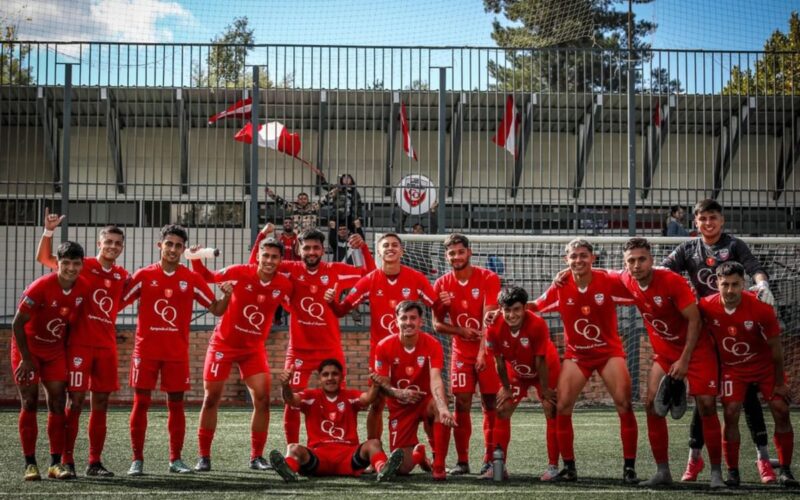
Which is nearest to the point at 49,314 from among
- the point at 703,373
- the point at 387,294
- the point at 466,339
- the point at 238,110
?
the point at 387,294

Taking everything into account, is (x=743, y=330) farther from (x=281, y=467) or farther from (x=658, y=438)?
(x=281, y=467)

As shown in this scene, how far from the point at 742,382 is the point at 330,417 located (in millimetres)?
3668

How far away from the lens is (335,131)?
717 inches

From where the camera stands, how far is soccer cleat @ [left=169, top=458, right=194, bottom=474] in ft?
27.9

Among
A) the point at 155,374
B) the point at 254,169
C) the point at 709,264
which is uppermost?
the point at 254,169

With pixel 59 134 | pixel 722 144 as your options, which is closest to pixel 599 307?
pixel 722 144

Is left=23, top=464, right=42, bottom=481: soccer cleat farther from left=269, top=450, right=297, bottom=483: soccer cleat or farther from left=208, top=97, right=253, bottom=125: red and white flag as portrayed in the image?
left=208, top=97, right=253, bottom=125: red and white flag

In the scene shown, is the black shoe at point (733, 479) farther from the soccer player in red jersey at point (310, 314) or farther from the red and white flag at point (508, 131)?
the red and white flag at point (508, 131)

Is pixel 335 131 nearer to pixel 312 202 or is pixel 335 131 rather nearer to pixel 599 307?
pixel 312 202

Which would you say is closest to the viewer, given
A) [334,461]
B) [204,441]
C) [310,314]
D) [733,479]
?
[733,479]

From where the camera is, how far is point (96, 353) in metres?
8.45

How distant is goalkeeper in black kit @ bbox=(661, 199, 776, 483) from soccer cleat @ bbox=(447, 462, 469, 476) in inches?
76.3

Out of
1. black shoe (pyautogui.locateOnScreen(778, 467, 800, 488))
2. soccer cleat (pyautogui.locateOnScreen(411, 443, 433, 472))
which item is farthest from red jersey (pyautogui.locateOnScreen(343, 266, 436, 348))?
black shoe (pyautogui.locateOnScreen(778, 467, 800, 488))

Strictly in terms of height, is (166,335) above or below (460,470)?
above
